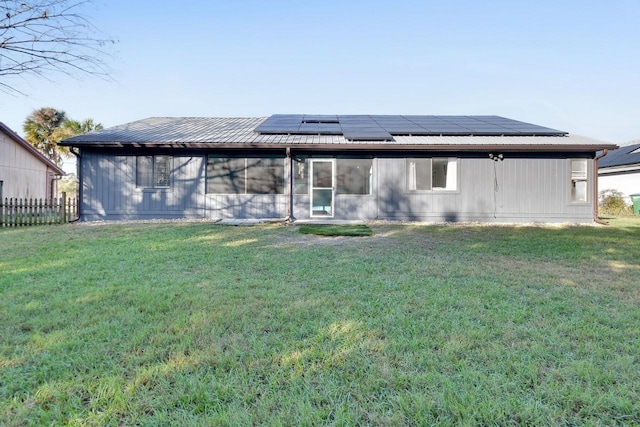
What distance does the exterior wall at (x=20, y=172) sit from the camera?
50.6 feet

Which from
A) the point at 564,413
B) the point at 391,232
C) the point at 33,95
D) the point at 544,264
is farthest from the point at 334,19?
the point at 564,413

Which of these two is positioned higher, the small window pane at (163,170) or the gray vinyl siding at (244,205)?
the small window pane at (163,170)

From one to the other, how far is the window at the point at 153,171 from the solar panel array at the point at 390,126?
3.36 meters

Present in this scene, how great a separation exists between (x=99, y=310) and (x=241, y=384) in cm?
202

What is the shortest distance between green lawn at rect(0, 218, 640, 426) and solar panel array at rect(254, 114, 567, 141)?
7.42 m

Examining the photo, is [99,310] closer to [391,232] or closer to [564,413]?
[564,413]

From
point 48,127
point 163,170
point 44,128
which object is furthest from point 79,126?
point 163,170

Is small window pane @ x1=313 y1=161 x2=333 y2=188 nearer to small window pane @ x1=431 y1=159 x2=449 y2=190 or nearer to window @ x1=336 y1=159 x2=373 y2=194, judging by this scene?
window @ x1=336 y1=159 x2=373 y2=194

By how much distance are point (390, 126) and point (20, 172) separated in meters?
17.7

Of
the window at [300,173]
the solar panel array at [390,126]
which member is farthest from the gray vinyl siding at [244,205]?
the solar panel array at [390,126]

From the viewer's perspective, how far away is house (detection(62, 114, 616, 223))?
11.2m

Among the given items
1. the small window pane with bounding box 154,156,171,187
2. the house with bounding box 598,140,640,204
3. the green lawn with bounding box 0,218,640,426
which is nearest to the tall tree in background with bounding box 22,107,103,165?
the small window pane with bounding box 154,156,171,187

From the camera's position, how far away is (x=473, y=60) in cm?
1736

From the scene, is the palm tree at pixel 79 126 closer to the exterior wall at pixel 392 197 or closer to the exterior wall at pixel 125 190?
the exterior wall at pixel 125 190
